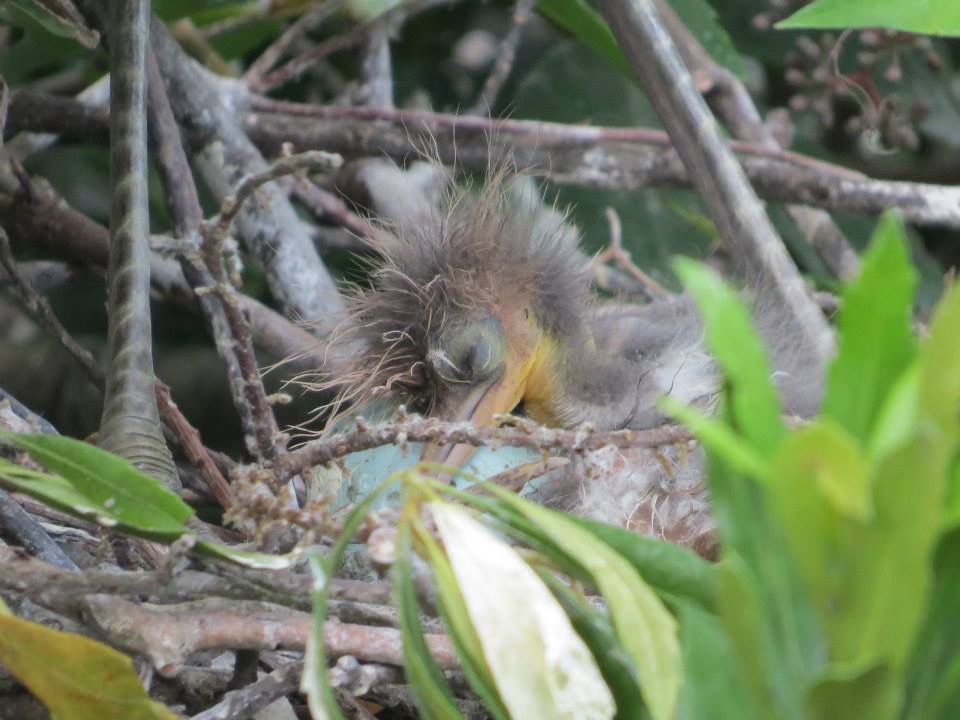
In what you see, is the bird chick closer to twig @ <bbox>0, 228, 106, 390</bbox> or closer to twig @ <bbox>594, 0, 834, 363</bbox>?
twig @ <bbox>594, 0, 834, 363</bbox>

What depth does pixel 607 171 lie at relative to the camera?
5.17 ft

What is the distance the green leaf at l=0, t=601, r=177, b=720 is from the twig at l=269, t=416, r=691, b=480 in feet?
0.74

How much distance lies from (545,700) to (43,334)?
1523 mm

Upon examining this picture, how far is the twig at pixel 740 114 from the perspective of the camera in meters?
1.67

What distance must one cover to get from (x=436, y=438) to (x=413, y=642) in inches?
9.4

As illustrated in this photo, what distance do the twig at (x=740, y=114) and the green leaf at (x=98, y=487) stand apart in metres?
1.13

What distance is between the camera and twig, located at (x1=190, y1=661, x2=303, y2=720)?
0.71 metres

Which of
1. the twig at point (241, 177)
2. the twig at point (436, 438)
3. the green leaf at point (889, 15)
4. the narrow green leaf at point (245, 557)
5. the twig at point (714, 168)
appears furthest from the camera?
the twig at point (241, 177)

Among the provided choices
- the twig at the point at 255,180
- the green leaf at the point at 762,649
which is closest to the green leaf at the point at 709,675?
the green leaf at the point at 762,649

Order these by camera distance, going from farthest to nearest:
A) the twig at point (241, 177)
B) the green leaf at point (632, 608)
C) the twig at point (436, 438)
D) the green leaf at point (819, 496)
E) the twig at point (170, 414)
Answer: the twig at point (241, 177) < the twig at point (170, 414) < the twig at point (436, 438) < the green leaf at point (632, 608) < the green leaf at point (819, 496)

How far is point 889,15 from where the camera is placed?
0.99m

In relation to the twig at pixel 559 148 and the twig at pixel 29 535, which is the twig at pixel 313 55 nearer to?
the twig at pixel 559 148

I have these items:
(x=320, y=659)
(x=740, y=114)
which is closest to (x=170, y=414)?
(x=320, y=659)

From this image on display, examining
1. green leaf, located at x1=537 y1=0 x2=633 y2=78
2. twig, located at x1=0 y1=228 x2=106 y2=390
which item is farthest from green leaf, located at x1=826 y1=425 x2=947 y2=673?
green leaf, located at x1=537 y1=0 x2=633 y2=78
